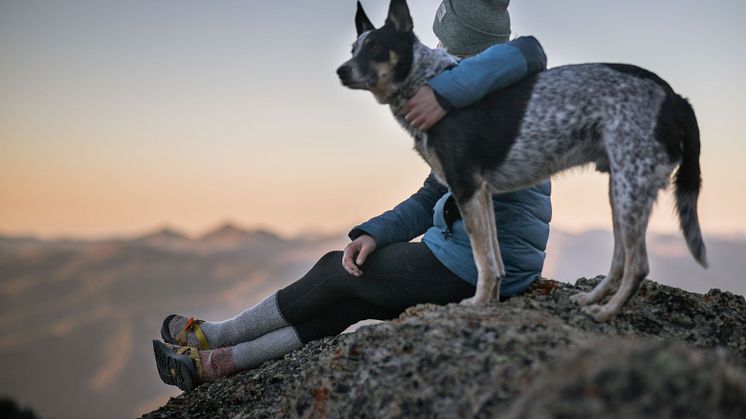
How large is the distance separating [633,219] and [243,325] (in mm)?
2622

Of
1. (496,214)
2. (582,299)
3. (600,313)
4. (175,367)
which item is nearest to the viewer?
(600,313)

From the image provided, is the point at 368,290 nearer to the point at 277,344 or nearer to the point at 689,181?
the point at 277,344

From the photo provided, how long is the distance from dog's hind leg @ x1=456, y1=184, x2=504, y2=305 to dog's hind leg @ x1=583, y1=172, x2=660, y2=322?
66cm

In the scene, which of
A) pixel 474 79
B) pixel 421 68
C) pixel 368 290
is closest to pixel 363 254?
pixel 368 290

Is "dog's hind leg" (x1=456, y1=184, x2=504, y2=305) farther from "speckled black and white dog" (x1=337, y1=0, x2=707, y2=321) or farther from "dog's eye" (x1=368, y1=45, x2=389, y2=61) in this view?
"dog's eye" (x1=368, y1=45, x2=389, y2=61)

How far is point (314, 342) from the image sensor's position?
4.48 m

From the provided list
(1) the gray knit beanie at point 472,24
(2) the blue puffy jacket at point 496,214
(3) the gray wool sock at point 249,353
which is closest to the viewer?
(2) the blue puffy jacket at point 496,214

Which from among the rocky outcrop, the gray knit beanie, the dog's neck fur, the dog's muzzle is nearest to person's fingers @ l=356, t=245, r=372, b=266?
the rocky outcrop

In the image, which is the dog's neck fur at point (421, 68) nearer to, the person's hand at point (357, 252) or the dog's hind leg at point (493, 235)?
the dog's hind leg at point (493, 235)

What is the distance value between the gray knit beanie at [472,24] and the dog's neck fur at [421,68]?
1.78 feet

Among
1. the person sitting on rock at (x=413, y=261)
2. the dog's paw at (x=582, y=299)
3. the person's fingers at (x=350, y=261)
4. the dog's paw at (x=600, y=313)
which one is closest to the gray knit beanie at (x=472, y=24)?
the person sitting on rock at (x=413, y=261)

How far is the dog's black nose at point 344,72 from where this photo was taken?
3793mm

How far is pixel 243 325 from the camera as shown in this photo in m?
4.48

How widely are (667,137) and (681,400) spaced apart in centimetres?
199
